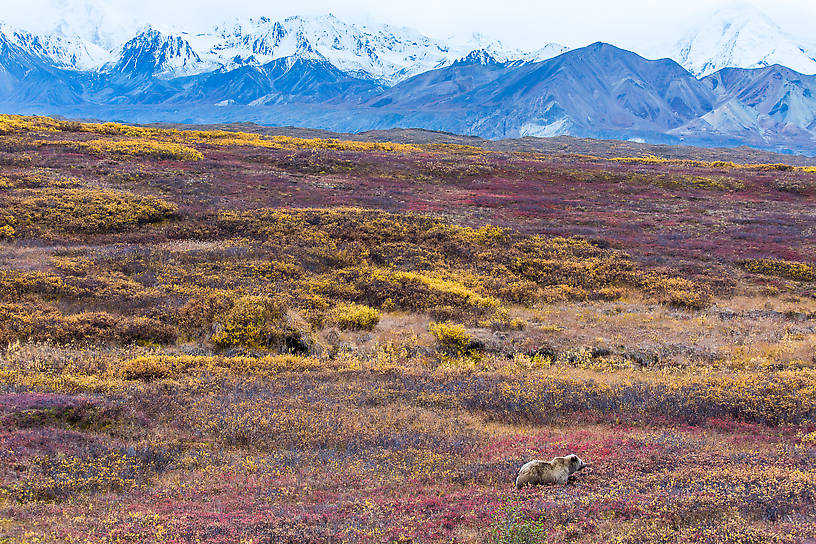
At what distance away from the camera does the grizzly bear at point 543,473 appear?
7.94 m

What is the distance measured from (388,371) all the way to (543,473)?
20.2ft

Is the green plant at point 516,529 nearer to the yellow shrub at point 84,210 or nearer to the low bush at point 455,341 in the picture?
the low bush at point 455,341

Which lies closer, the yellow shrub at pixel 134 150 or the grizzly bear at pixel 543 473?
the grizzly bear at pixel 543 473

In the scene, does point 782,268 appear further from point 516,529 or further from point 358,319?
point 516,529

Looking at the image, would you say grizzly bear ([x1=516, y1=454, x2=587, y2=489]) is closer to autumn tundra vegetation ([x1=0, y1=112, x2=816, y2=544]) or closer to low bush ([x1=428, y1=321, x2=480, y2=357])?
autumn tundra vegetation ([x1=0, y1=112, x2=816, y2=544])

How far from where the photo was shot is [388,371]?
534 inches

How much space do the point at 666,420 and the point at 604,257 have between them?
15.5 metres

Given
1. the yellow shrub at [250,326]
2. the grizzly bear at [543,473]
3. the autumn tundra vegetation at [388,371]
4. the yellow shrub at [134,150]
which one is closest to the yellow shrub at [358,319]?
the autumn tundra vegetation at [388,371]

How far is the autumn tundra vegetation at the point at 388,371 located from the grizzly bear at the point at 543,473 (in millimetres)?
276

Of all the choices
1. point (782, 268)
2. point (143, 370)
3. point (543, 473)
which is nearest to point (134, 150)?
point (143, 370)

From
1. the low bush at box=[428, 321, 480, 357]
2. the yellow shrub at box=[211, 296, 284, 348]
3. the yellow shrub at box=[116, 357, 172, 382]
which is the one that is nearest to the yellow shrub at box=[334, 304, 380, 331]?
the yellow shrub at box=[211, 296, 284, 348]

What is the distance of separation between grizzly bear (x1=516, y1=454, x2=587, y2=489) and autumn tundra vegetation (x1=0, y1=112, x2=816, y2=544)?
0.90ft

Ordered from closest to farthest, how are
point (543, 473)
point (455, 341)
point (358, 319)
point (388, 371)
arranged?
point (543, 473) < point (388, 371) < point (455, 341) < point (358, 319)

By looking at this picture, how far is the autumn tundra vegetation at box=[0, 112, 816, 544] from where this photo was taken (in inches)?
276
